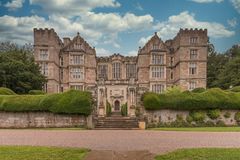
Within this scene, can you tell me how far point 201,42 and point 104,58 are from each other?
16.1m

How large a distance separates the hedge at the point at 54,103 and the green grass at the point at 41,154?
14176 mm

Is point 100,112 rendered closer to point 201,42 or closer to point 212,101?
point 212,101

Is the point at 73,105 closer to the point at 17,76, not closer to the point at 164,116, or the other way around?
the point at 164,116

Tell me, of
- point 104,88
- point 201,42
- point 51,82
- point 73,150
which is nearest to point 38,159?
point 73,150

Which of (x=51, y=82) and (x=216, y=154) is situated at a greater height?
(x=51, y=82)

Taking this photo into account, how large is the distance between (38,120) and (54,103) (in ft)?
6.45

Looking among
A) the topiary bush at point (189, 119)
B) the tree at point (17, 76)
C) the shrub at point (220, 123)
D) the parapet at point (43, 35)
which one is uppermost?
the parapet at point (43, 35)

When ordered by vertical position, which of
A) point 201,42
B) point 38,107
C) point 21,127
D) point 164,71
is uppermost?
point 201,42

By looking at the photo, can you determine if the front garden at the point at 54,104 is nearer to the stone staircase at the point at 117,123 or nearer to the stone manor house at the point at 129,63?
the stone staircase at the point at 117,123

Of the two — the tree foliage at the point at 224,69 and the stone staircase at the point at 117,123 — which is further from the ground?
the tree foliage at the point at 224,69

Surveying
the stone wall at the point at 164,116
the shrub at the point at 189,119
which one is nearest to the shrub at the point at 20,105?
the stone wall at the point at 164,116

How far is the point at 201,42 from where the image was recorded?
168 ft

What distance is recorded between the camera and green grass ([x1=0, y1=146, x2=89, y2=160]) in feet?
31.4

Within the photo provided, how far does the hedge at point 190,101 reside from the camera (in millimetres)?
26302
